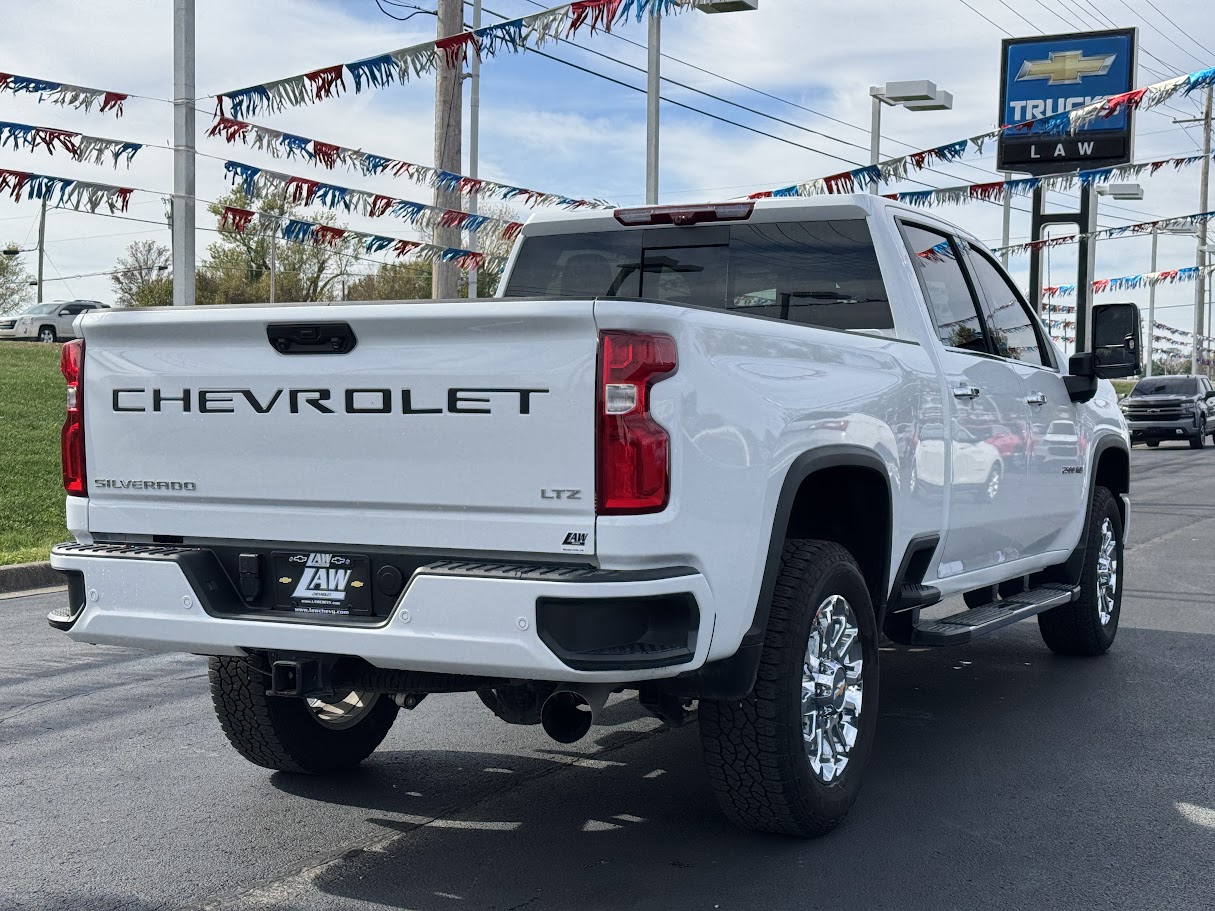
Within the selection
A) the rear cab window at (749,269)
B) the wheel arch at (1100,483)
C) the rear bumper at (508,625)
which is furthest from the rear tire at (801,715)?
the wheel arch at (1100,483)

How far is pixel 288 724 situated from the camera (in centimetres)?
515

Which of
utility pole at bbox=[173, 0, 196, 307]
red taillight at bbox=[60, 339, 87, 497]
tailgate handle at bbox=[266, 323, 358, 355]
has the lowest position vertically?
red taillight at bbox=[60, 339, 87, 497]

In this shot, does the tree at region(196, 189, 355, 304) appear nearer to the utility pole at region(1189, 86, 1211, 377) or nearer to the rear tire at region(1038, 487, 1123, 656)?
the utility pole at region(1189, 86, 1211, 377)

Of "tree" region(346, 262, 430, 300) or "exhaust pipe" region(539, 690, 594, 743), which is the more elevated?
"tree" region(346, 262, 430, 300)

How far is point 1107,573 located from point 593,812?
411 centimetres

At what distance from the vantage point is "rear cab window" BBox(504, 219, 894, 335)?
5.71 m

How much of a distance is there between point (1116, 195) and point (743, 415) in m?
29.4

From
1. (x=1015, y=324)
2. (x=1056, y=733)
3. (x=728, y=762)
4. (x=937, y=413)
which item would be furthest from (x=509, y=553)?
(x=1015, y=324)

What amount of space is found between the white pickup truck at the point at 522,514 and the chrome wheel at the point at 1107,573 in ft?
8.15

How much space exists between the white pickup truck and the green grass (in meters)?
7.09

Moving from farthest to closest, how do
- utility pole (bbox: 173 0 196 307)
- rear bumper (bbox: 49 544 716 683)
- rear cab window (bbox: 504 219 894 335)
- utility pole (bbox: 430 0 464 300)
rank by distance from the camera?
utility pole (bbox: 430 0 464 300)
utility pole (bbox: 173 0 196 307)
rear cab window (bbox: 504 219 894 335)
rear bumper (bbox: 49 544 716 683)

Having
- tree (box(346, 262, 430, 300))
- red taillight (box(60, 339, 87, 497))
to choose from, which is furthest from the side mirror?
tree (box(346, 262, 430, 300))

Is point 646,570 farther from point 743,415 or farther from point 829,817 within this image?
point 829,817

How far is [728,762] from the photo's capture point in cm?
440
